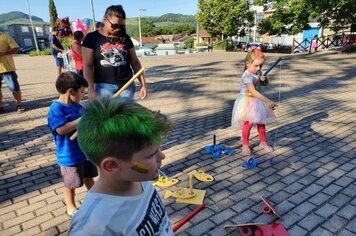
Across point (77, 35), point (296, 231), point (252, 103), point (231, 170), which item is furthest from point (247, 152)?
point (77, 35)

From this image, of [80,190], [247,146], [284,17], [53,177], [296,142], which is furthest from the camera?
[284,17]

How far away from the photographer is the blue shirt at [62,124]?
239 centimetres

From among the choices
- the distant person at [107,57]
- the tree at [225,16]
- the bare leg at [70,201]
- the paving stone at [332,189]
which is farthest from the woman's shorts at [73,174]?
the tree at [225,16]

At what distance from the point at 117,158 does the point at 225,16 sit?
111 ft

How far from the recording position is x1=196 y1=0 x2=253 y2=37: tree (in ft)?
104

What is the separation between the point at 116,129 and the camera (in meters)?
1.14

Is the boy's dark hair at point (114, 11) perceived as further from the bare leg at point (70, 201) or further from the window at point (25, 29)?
the window at point (25, 29)

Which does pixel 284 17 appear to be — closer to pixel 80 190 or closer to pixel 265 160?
pixel 265 160

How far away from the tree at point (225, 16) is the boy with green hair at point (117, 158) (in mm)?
33005

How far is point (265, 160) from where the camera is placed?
3953 mm

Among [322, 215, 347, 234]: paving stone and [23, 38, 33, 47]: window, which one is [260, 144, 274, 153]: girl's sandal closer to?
[322, 215, 347, 234]: paving stone

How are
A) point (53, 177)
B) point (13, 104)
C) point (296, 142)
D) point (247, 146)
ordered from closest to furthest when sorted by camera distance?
point (53, 177), point (247, 146), point (296, 142), point (13, 104)

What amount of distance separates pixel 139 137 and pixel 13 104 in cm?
799

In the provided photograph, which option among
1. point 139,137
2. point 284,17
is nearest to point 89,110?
point 139,137
